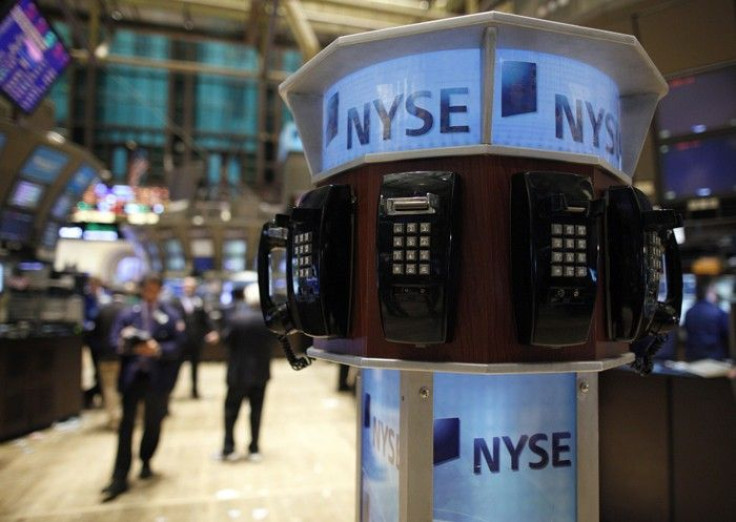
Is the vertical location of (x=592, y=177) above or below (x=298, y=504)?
above

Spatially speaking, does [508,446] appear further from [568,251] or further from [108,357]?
[108,357]

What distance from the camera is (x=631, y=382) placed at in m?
3.00

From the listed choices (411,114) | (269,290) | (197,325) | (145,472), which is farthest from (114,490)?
(197,325)

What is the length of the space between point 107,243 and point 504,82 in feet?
66.7

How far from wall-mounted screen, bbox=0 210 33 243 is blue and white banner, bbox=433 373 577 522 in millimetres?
7372

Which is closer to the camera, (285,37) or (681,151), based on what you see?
(681,151)

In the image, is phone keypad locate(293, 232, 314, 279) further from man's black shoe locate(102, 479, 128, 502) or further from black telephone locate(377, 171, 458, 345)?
man's black shoe locate(102, 479, 128, 502)

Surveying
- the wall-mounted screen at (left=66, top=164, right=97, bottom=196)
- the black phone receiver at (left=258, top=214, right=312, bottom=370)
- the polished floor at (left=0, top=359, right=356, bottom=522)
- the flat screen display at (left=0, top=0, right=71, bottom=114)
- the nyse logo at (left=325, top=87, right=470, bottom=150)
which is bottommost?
the polished floor at (left=0, top=359, right=356, bottom=522)

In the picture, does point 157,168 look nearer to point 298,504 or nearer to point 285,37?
point 285,37

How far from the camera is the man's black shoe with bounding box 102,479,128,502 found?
4008mm

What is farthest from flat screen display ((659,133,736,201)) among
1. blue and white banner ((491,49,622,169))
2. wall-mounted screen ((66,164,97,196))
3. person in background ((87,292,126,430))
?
wall-mounted screen ((66,164,97,196))

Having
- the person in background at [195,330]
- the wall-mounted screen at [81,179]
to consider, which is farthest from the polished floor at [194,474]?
the wall-mounted screen at [81,179]

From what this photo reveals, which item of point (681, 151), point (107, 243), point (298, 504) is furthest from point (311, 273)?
point (107, 243)

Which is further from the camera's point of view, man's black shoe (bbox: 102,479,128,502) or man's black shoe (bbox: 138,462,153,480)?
man's black shoe (bbox: 138,462,153,480)
